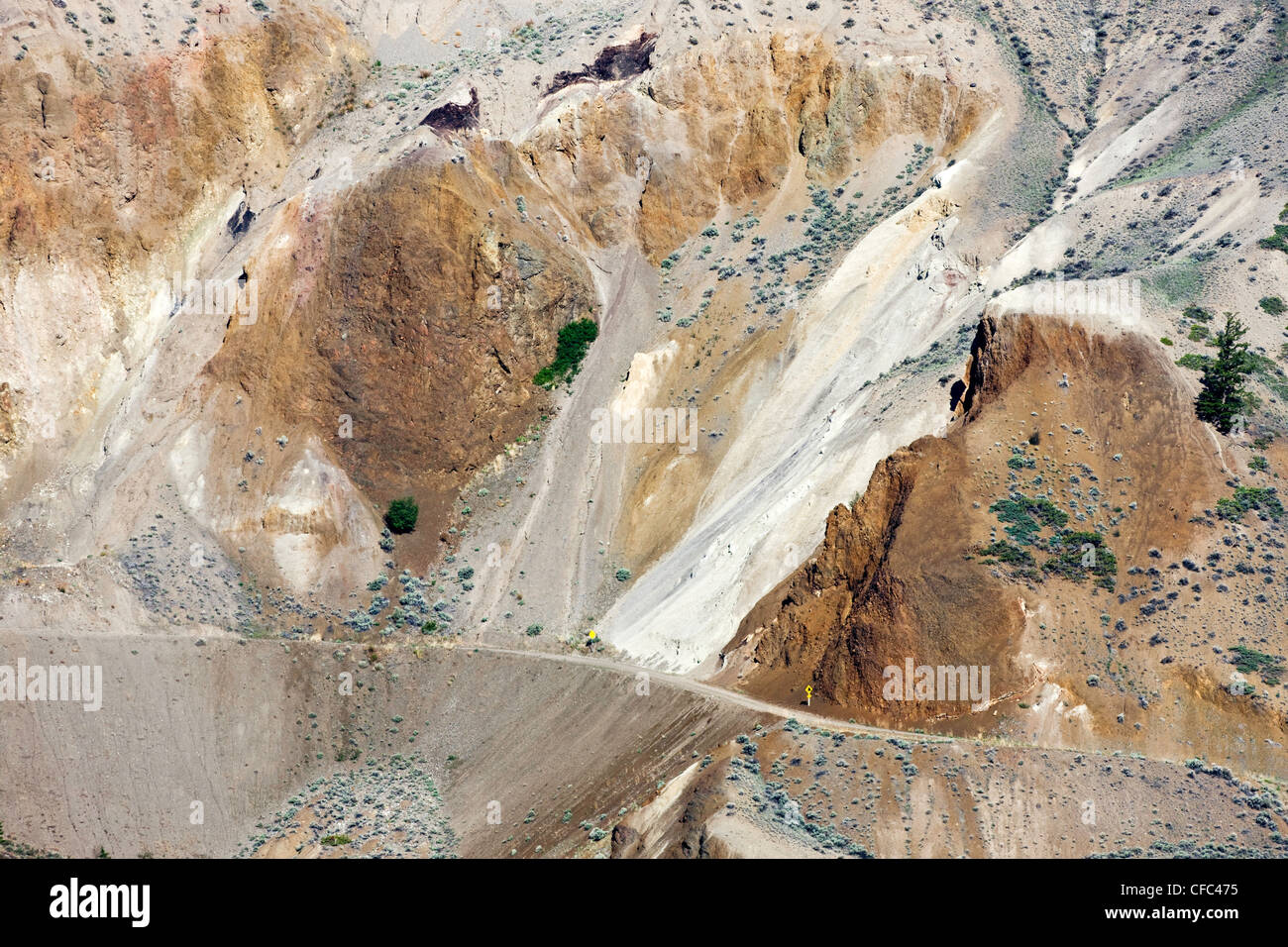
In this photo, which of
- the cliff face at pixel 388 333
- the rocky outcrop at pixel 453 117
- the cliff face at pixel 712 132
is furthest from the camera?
the cliff face at pixel 712 132

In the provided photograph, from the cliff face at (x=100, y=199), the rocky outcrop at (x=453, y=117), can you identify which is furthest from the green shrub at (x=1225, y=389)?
the cliff face at (x=100, y=199)

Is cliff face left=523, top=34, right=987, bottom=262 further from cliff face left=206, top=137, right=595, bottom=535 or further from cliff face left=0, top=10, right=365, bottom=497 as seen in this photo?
cliff face left=0, top=10, right=365, bottom=497

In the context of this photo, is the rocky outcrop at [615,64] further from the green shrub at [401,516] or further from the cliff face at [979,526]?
the cliff face at [979,526]

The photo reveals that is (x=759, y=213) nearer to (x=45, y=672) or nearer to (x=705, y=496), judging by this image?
(x=705, y=496)

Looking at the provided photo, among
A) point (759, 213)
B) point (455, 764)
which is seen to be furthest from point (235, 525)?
point (759, 213)

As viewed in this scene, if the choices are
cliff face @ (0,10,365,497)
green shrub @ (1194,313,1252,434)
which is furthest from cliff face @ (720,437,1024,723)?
cliff face @ (0,10,365,497)

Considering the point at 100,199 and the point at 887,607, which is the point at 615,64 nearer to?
the point at 100,199
